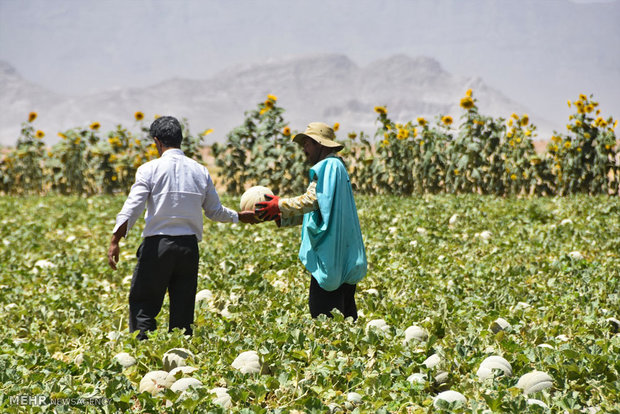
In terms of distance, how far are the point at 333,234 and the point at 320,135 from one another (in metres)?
0.65

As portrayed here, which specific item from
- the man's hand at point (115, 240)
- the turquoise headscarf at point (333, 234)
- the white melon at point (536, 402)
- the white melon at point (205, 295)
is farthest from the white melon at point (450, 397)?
the white melon at point (205, 295)

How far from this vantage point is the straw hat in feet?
12.5

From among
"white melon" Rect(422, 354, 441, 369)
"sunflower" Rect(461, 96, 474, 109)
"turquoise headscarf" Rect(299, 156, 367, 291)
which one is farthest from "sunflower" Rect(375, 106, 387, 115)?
"white melon" Rect(422, 354, 441, 369)

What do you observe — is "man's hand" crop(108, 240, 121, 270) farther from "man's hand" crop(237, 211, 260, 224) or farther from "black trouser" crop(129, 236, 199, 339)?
"man's hand" crop(237, 211, 260, 224)

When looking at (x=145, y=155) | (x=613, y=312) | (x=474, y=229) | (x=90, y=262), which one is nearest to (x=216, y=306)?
(x=90, y=262)

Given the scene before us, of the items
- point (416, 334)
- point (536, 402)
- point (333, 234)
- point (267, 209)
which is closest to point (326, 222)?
point (333, 234)

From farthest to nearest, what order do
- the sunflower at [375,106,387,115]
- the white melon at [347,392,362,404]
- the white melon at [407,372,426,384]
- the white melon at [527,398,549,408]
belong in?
the sunflower at [375,106,387,115], the white melon at [407,372,426,384], the white melon at [347,392,362,404], the white melon at [527,398,549,408]

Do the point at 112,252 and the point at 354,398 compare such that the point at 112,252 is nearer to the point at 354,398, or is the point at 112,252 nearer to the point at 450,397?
the point at 354,398

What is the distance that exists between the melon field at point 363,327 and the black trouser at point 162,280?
0.15 metres

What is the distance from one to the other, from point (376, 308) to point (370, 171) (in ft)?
22.0

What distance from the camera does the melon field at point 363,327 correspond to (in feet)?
9.14

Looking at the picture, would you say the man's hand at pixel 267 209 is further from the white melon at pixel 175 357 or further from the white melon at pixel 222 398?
the white melon at pixel 222 398

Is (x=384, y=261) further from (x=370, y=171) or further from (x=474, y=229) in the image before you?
(x=370, y=171)

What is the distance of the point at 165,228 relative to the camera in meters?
3.70
